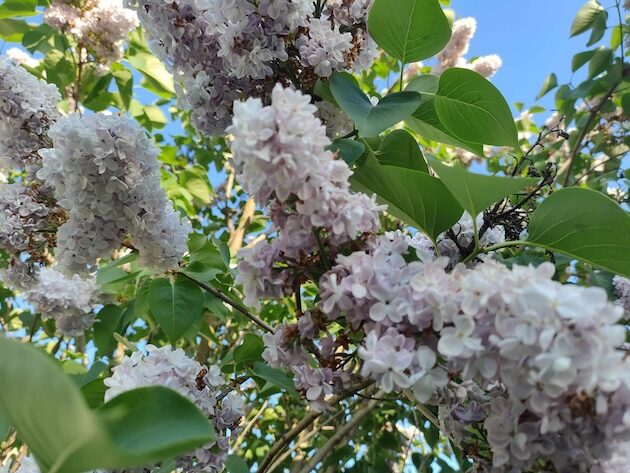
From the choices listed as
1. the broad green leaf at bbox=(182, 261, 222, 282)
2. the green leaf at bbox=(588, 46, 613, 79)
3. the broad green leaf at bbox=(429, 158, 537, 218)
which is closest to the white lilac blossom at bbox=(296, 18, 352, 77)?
the broad green leaf at bbox=(429, 158, 537, 218)

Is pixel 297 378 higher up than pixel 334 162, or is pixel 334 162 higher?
pixel 334 162

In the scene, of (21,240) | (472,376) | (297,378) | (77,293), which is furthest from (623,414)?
(77,293)

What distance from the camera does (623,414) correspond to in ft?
1.50

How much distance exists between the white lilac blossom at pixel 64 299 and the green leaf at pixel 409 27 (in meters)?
1.20

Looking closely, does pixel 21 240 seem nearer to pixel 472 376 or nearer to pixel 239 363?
pixel 239 363

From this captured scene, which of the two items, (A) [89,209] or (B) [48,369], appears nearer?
(B) [48,369]

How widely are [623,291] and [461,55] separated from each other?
2.24m

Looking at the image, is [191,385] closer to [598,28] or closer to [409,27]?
[409,27]

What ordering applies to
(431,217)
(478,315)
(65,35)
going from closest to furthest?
1. (478,315)
2. (431,217)
3. (65,35)

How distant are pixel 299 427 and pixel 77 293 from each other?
93cm

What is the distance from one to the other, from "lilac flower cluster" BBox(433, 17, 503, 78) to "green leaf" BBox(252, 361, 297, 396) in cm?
239

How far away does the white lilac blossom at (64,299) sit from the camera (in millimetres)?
1752

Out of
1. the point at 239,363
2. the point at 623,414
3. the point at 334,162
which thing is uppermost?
the point at 334,162

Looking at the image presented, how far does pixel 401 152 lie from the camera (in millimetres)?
941
